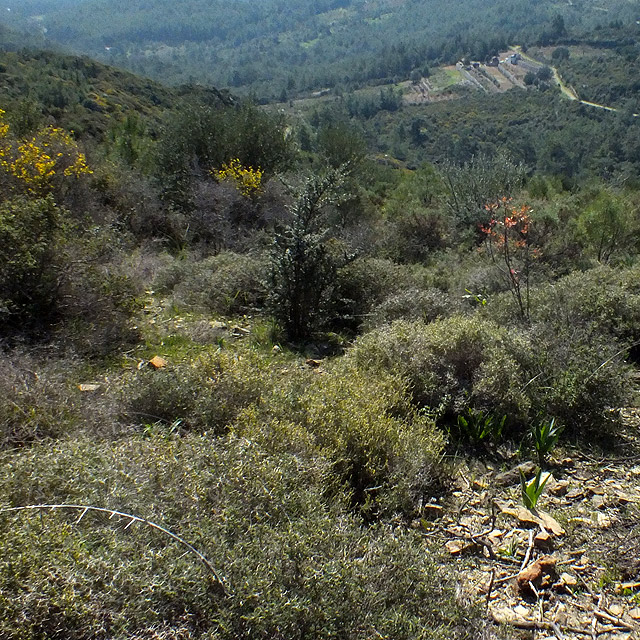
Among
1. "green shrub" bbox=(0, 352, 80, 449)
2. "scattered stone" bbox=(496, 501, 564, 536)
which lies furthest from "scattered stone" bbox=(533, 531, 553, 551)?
"green shrub" bbox=(0, 352, 80, 449)

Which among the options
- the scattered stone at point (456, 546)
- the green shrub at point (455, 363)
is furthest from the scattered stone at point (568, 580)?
the green shrub at point (455, 363)

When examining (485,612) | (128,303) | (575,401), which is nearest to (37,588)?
(485,612)

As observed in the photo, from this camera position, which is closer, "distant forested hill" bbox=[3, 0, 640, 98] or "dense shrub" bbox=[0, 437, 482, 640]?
"dense shrub" bbox=[0, 437, 482, 640]

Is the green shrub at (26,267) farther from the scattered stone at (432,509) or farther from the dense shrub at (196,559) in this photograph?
the scattered stone at (432,509)

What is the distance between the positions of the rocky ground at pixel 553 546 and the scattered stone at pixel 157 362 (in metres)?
2.35

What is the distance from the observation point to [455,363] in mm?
4043

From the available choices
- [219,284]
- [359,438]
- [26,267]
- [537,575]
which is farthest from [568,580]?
[219,284]

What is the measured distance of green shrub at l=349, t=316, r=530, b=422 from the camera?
12.3 ft

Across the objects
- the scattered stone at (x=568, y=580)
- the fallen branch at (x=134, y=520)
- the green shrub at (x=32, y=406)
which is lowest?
the scattered stone at (x=568, y=580)

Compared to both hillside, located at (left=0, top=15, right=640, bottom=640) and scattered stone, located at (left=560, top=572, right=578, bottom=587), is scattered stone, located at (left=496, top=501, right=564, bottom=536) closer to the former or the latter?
hillside, located at (left=0, top=15, right=640, bottom=640)

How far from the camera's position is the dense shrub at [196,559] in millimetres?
1555

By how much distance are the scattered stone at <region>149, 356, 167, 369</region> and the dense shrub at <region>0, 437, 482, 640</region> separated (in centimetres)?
165

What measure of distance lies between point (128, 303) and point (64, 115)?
71.4ft

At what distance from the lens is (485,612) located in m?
2.03
